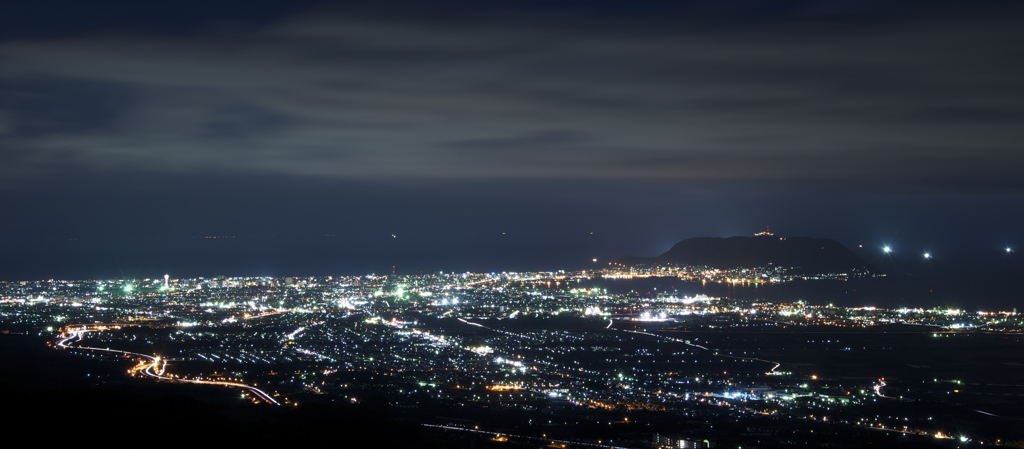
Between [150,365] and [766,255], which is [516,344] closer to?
[150,365]

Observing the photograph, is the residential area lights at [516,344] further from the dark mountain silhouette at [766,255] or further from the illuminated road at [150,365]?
the dark mountain silhouette at [766,255]

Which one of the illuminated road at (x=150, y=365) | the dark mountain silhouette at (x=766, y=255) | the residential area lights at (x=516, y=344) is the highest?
the dark mountain silhouette at (x=766, y=255)

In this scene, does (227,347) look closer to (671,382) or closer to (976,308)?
(671,382)

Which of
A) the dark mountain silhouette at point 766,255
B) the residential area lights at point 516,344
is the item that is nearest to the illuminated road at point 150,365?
the residential area lights at point 516,344

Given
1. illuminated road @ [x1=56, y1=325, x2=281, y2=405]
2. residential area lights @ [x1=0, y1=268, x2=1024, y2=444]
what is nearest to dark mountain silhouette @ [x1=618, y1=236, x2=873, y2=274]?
residential area lights @ [x1=0, y1=268, x2=1024, y2=444]

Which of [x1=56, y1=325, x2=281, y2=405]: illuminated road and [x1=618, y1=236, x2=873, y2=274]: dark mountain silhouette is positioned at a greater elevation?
[x1=618, y1=236, x2=873, y2=274]: dark mountain silhouette

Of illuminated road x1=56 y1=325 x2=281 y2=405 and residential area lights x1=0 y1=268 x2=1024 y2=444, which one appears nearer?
residential area lights x1=0 y1=268 x2=1024 y2=444

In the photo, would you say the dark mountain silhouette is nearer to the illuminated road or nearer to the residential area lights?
the residential area lights

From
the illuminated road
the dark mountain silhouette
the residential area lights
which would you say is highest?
the dark mountain silhouette

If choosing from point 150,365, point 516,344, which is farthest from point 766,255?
point 150,365
